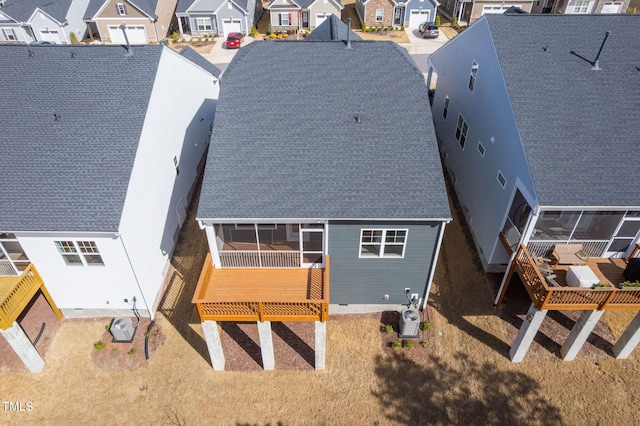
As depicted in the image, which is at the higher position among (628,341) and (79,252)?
(79,252)

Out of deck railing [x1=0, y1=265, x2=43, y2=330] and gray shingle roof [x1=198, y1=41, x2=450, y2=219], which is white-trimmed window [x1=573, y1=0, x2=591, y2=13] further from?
deck railing [x1=0, y1=265, x2=43, y2=330]

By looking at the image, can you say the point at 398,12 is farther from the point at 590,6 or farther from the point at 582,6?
the point at 590,6

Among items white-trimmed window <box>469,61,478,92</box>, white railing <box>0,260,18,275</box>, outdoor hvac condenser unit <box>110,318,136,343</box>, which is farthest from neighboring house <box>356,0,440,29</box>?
white railing <box>0,260,18,275</box>

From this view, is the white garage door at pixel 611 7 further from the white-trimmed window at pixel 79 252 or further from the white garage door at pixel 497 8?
the white-trimmed window at pixel 79 252

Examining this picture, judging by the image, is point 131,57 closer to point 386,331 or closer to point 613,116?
point 386,331

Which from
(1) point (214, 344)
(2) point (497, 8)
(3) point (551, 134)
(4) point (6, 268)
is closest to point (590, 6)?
(2) point (497, 8)

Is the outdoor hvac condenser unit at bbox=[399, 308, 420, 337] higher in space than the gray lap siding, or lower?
lower
